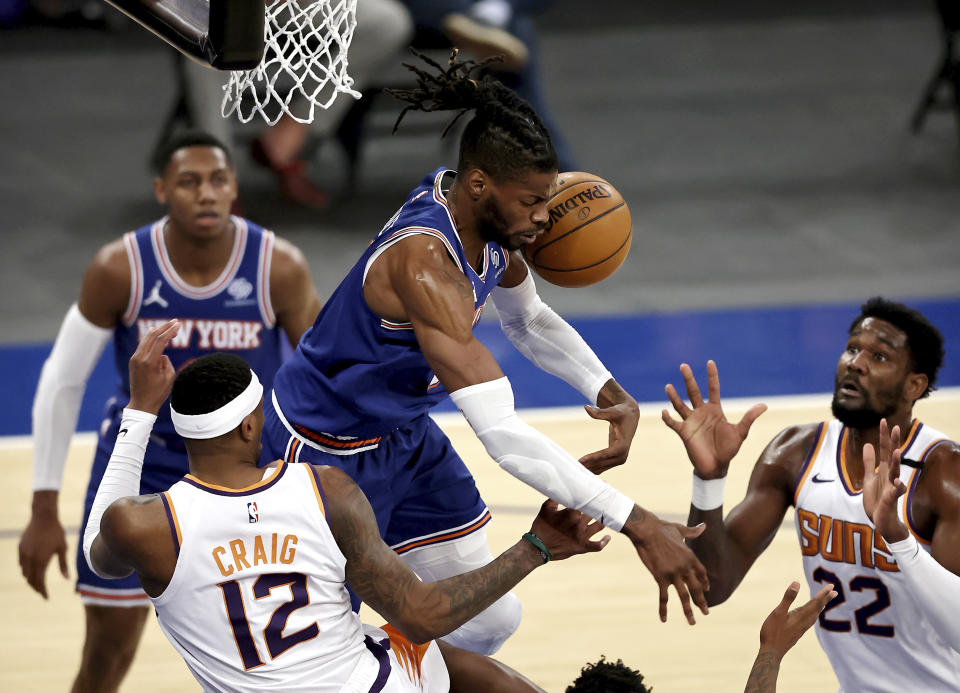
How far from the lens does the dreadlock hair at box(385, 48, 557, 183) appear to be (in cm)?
325

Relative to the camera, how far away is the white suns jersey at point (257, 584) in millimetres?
2891

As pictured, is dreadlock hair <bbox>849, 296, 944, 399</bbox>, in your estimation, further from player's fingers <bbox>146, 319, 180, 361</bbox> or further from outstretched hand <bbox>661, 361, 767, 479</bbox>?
player's fingers <bbox>146, 319, 180, 361</bbox>

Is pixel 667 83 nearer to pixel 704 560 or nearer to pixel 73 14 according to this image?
pixel 73 14

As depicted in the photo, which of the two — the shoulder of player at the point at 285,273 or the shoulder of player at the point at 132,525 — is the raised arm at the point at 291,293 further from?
the shoulder of player at the point at 132,525

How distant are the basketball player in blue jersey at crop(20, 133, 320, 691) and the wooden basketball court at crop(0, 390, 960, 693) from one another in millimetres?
550

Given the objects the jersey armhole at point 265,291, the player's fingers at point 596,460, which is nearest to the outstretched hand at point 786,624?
the player's fingers at point 596,460

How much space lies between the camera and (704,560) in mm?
3680

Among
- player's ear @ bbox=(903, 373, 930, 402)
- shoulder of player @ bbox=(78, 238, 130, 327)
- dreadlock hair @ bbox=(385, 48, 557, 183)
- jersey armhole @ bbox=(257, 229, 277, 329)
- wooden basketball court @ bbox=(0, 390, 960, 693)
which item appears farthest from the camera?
wooden basketball court @ bbox=(0, 390, 960, 693)

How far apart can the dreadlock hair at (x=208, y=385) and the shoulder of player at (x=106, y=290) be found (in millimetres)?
1560

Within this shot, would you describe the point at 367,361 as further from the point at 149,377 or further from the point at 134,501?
the point at 134,501

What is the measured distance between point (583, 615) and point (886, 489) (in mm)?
2221

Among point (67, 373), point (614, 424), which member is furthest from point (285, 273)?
point (614, 424)

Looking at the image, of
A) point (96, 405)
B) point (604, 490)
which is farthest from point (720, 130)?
point (604, 490)

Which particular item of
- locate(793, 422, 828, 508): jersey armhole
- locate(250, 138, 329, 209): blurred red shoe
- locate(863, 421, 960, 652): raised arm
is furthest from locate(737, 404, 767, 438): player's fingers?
locate(250, 138, 329, 209): blurred red shoe
